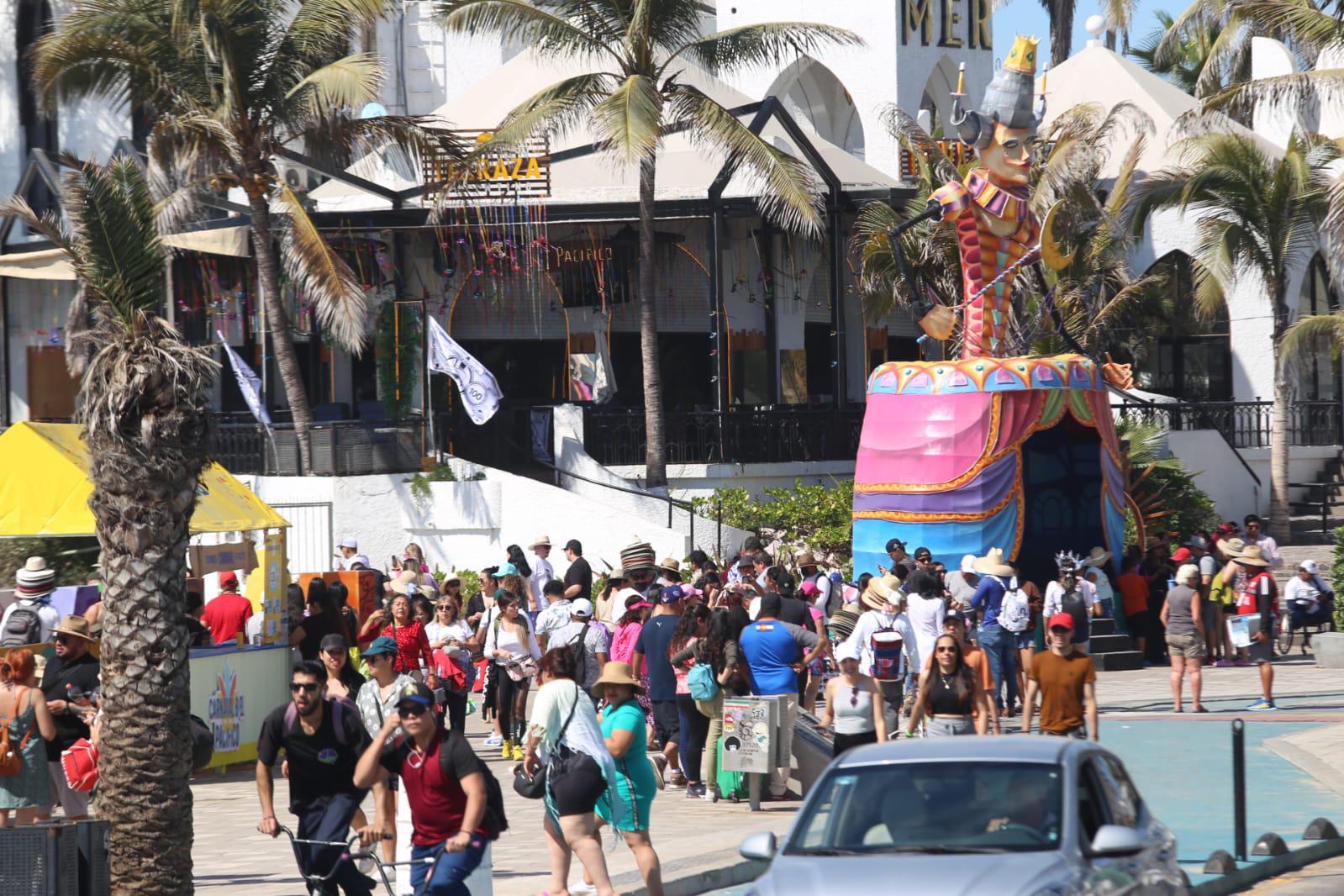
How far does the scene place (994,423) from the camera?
75.8ft

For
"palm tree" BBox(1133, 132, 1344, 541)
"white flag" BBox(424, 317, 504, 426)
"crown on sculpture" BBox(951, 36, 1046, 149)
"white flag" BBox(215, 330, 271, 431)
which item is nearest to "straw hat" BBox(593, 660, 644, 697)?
"crown on sculpture" BBox(951, 36, 1046, 149)

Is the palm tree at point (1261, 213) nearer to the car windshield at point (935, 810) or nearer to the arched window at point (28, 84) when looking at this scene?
the arched window at point (28, 84)

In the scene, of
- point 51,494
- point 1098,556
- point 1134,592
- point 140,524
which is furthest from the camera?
point 1098,556

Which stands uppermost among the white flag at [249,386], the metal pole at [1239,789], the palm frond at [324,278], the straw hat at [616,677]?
the palm frond at [324,278]

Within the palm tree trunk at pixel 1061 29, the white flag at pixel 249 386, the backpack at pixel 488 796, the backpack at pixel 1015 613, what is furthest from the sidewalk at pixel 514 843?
the palm tree trunk at pixel 1061 29

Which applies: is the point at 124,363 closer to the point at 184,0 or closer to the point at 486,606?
the point at 486,606

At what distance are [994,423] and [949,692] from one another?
36.6 ft

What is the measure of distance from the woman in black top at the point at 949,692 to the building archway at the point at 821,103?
1013 inches

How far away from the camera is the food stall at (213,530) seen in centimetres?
1572

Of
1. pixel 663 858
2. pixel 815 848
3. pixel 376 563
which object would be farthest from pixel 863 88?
pixel 815 848

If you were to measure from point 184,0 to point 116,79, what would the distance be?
1484 millimetres

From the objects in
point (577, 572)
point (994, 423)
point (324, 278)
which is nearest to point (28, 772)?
point (577, 572)

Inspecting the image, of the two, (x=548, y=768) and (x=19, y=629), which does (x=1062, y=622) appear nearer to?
(x=548, y=768)

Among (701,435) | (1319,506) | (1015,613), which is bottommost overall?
(1015,613)
